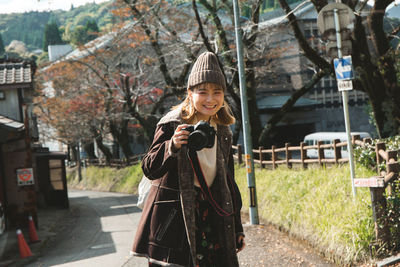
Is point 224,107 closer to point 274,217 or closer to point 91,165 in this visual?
point 274,217

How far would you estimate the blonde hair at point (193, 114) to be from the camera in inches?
118

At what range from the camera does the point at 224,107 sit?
127 inches

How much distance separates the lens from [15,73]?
16672mm

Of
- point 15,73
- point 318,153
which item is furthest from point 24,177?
point 318,153

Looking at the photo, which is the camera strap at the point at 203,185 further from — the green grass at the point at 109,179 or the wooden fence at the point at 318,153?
the green grass at the point at 109,179

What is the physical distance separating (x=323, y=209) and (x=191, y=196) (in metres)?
5.09

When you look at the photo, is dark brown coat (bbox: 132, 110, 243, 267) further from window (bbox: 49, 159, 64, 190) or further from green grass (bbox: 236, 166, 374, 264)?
window (bbox: 49, 159, 64, 190)

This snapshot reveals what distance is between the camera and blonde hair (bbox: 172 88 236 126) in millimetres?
2988

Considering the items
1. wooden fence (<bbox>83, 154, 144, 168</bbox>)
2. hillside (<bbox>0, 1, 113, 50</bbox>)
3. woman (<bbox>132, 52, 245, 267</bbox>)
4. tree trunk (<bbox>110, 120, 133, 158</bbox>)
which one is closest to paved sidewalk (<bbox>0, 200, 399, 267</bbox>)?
woman (<bbox>132, 52, 245, 267</bbox>)

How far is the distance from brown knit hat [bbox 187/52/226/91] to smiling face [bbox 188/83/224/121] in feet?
0.13

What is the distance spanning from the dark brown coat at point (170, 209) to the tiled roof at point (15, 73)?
14.4m

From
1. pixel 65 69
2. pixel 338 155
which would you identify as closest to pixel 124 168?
pixel 65 69

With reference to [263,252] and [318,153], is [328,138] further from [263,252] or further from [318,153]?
[263,252]

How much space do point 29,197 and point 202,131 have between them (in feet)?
48.8
